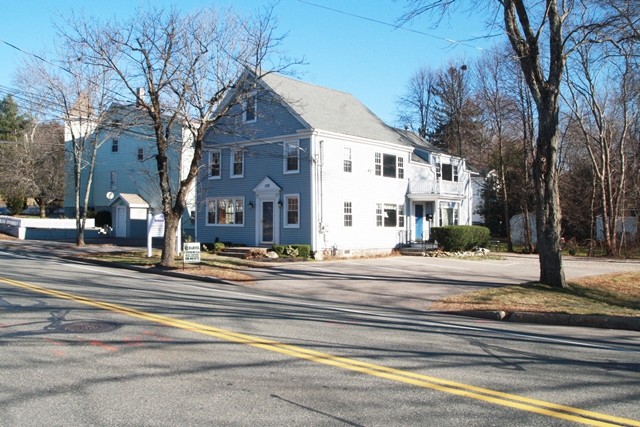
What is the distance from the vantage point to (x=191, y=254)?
19.7 m

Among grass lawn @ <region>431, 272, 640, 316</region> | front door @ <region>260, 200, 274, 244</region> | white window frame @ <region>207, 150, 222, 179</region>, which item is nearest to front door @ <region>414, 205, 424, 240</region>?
front door @ <region>260, 200, 274, 244</region>

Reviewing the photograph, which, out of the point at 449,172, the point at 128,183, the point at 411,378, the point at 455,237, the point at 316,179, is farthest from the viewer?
the point at 128,183

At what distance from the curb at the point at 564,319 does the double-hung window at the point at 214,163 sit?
70.8 feet

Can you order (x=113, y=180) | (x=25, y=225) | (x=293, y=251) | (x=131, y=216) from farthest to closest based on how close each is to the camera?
(x=113, y=180) < (x=131, y=216) < (x=25, y=225) < (x=293, y=251)

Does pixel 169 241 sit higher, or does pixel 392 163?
pixel 392 163

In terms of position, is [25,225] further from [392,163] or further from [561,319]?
[561,319]

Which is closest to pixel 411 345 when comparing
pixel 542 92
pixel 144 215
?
pixel 542 92

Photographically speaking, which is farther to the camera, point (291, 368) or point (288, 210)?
point (288, 210)

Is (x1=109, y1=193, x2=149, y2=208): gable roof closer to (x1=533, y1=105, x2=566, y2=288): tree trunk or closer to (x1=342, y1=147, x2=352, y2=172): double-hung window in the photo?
(x1=342, y1=147, x2=352, y2=172): double-hung window

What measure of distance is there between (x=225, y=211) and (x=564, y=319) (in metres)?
22.0

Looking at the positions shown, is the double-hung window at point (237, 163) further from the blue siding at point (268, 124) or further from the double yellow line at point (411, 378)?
the double yellow line at point (411, 378)

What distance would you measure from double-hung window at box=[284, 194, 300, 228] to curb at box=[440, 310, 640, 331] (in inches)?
617

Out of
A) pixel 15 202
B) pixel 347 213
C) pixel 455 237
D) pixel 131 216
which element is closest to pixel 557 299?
pixel 347 213

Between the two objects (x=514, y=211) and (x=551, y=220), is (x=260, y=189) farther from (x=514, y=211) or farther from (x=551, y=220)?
(x=514, y=211)
